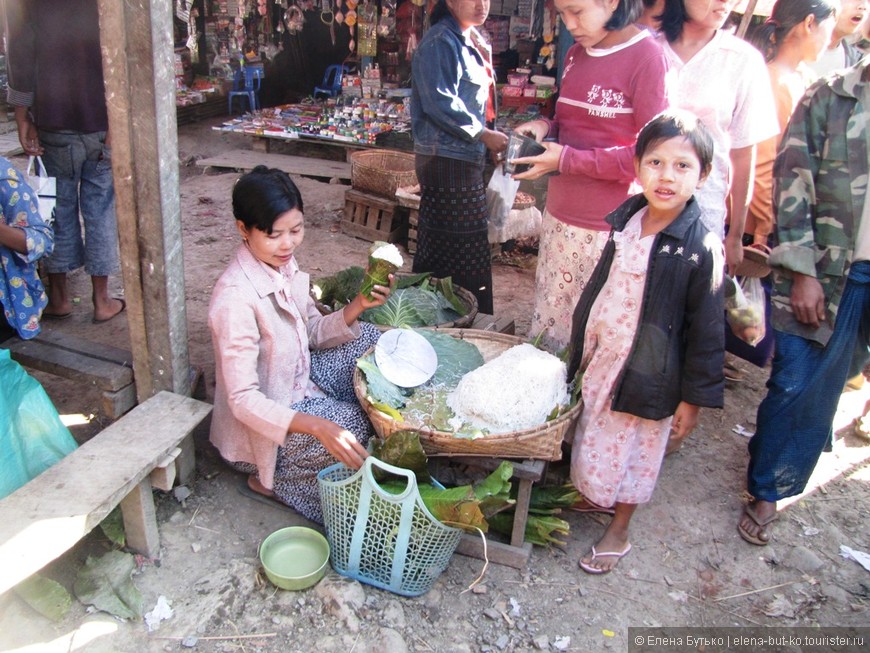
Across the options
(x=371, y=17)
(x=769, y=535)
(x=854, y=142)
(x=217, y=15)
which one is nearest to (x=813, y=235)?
(x=854, y=142)

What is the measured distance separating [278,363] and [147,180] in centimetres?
79

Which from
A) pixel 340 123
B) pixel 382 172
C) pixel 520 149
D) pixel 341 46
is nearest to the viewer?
pixel 520 149

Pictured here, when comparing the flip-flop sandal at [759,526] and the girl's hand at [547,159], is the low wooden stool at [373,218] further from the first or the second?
the flip-flop sandal at [759,526]

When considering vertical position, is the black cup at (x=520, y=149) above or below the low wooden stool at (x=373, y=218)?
above

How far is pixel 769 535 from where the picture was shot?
117 inches

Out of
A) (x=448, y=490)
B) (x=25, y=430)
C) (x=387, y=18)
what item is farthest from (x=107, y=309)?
(x=387, y=18)

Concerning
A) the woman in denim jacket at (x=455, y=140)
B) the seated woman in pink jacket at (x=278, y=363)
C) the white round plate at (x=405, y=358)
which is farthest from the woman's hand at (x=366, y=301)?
the woman in denim jacket at (x=455, y=140)

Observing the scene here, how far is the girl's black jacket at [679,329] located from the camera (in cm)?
232

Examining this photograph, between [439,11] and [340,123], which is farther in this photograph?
[340,123]

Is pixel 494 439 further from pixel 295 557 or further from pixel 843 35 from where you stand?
pixel 843 35

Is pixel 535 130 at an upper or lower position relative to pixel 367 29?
Result: lower

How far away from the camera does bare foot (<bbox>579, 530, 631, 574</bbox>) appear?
272 cm

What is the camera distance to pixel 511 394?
2652mm

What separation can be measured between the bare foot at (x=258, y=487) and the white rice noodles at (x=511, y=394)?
0.82m
